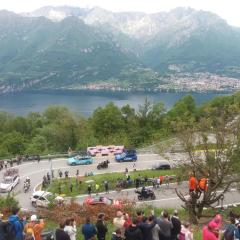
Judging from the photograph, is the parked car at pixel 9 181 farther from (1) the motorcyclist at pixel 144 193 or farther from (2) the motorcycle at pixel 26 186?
(1) the motorcyclist at pixel 144 193

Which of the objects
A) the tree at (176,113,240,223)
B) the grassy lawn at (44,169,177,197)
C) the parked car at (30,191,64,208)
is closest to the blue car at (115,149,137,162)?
the grassy lawn at (44,169,177,197)

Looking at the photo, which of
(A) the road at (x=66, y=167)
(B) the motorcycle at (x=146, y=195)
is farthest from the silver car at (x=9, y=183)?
(B) the motorcycle at (x=146, y=195)

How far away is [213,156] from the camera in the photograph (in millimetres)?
34594

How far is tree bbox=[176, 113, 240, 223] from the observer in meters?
32.2

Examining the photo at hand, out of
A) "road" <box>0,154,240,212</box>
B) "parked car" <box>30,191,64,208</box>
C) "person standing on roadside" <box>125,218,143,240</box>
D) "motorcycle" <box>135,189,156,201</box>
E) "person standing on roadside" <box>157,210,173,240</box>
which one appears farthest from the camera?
"road" <box>0,154,240,212</box>

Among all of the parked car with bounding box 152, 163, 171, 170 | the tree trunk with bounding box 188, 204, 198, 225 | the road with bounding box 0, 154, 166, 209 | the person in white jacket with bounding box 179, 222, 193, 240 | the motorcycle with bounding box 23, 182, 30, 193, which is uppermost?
the person in white jacket with bounding box 179, 222, 193, 240

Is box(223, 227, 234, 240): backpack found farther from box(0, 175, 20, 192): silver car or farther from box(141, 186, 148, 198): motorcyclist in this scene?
box(0, 175, 20, 192): silver car

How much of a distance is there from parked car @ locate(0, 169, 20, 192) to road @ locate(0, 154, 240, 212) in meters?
0.63

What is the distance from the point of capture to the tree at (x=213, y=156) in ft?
106

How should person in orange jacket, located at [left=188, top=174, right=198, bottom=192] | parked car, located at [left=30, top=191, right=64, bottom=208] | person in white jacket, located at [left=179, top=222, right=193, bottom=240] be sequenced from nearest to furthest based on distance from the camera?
person in white jacket, located at [left=179, top=222, right=193, bottom=240] < person in orange jacket, located at [left=188, top=174, right=198, bottom=192] < parked car, located at [left=30, top=191, right=64, bottom=208]

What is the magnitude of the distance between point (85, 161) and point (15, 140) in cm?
4454

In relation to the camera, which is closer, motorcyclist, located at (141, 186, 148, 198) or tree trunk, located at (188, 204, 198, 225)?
tree trunk, located at (188, 204, 198, 225)

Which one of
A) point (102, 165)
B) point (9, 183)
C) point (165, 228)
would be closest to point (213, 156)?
point (165, 228)

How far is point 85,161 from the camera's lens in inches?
2445
